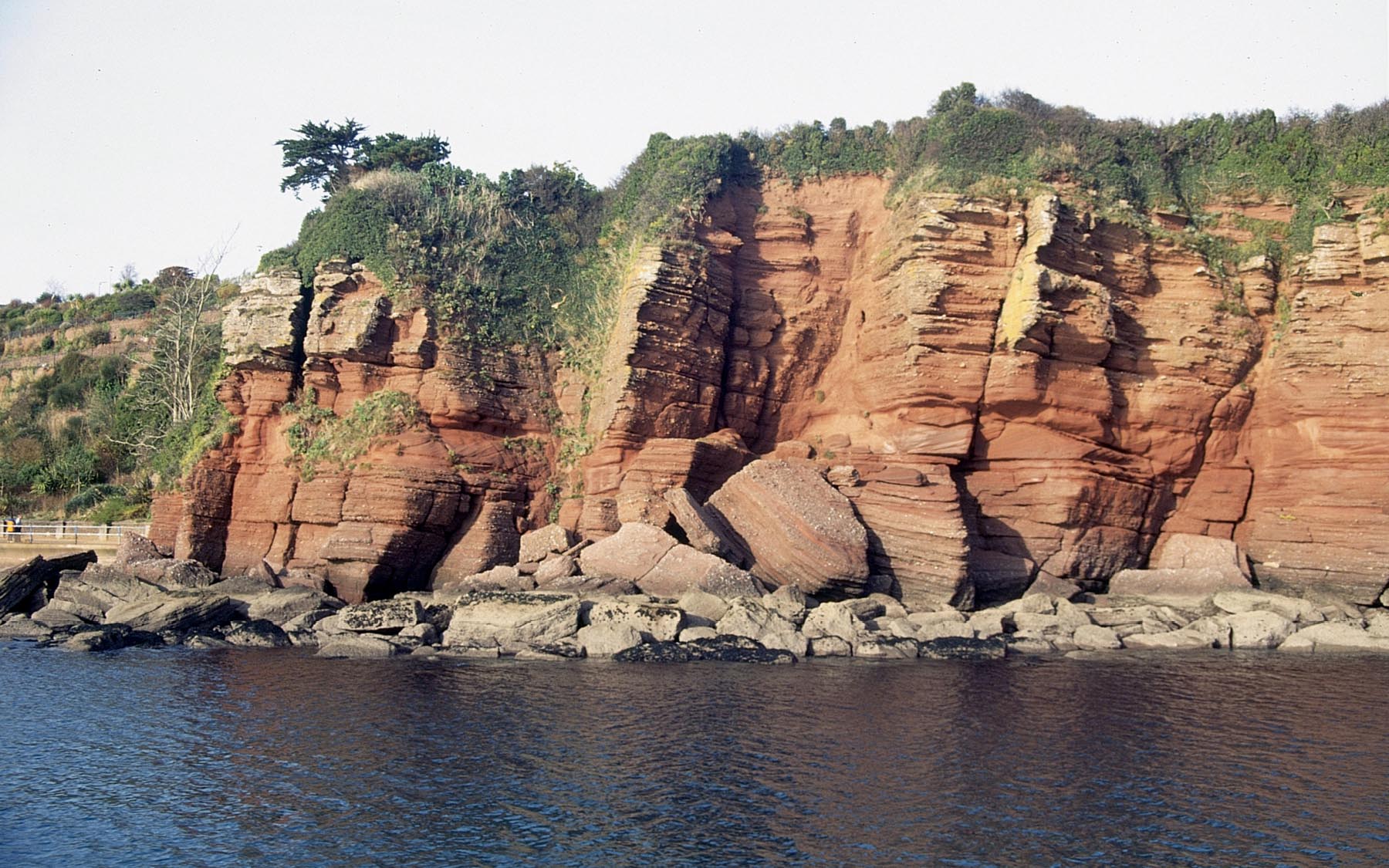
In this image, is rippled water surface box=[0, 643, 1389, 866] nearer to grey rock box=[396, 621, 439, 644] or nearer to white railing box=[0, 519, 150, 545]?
grey rock box=[396, 621, 439, 644]

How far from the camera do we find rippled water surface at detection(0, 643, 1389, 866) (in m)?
11.6

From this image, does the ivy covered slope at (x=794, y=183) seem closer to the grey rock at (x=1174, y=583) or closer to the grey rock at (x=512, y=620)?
the grey rock at (x=1174, y=583)

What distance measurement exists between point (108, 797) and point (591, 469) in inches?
685

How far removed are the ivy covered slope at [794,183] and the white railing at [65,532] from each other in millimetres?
10416

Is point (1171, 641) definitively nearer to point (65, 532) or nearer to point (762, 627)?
point (762, 627)

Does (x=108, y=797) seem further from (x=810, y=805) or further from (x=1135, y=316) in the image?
(x=1135, y=316)

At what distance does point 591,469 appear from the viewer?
29.5 m

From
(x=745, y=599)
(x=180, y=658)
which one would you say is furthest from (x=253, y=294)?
(x=745, y=599)

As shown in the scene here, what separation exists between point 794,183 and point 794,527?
13.7 m

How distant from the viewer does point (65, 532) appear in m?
35.4

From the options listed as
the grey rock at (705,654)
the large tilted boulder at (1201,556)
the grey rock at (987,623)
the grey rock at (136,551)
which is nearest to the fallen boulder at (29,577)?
the grey rock at (136,551)

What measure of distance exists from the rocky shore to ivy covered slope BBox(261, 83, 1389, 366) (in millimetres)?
8864

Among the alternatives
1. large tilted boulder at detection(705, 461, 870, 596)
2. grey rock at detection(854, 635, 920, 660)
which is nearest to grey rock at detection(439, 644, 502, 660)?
large tilted boulder at detection(705, 461, 870, 596)

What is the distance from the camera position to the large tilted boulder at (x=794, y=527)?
81.5 feet
